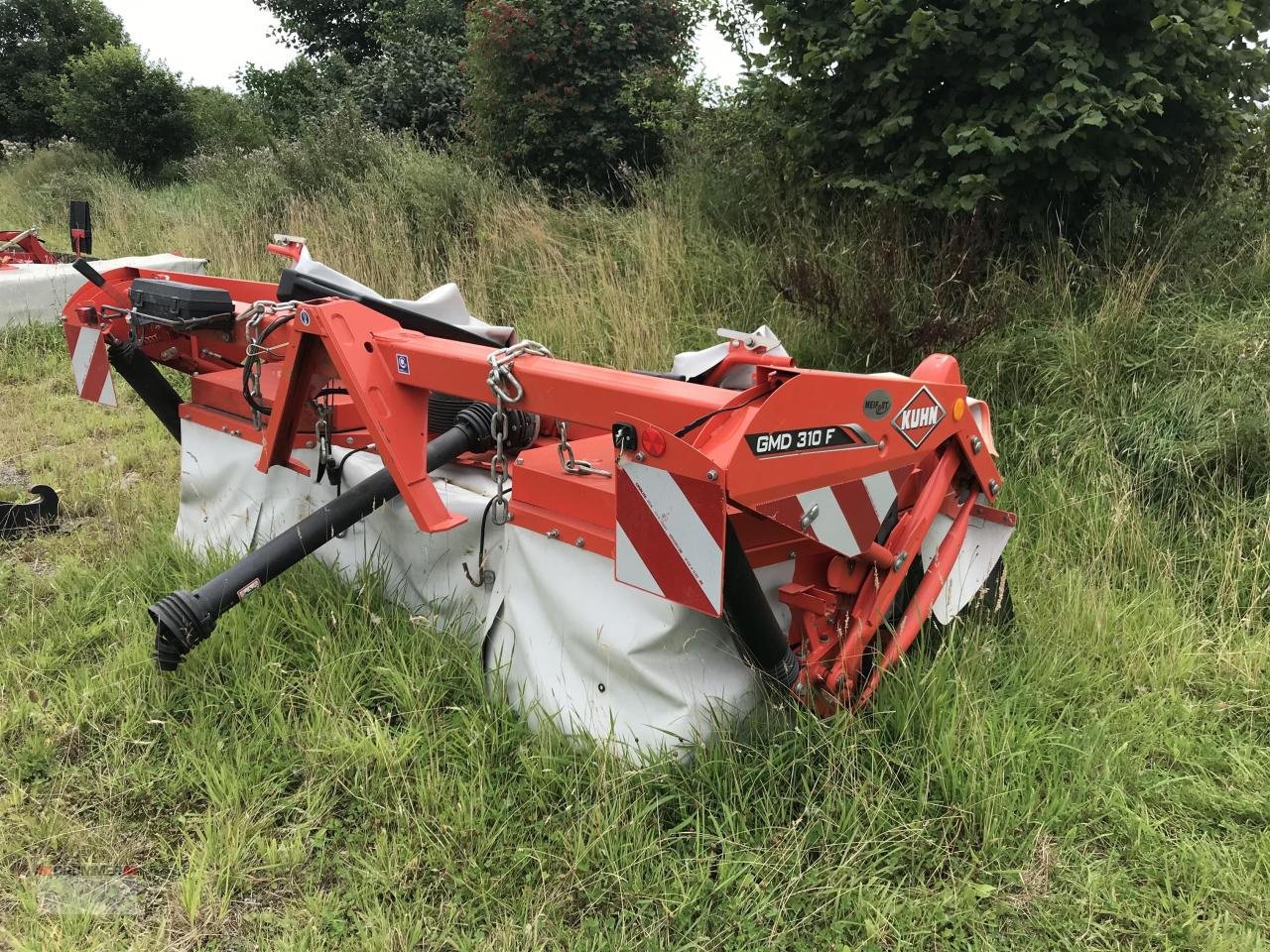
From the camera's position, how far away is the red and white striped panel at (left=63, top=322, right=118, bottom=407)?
3.36 meters

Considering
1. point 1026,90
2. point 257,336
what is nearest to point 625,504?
point 257,336

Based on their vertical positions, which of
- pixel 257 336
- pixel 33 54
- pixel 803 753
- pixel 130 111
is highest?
pixel 33 54

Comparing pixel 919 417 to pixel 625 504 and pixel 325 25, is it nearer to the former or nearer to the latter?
pixel 625 504

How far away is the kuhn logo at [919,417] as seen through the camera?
2111 millimetres

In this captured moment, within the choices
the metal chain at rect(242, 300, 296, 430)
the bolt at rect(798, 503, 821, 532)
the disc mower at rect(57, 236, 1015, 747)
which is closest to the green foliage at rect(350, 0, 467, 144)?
the metal chain at rect(242, 300, 296, 430)

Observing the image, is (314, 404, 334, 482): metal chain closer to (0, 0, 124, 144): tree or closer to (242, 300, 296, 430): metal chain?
(242, 300, 296, 430): metal chain

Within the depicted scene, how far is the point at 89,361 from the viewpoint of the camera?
338 centimetres

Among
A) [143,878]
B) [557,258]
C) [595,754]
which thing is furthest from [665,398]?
[557,258]

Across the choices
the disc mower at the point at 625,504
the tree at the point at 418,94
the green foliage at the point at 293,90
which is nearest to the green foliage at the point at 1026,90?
the disc mower at the point at 625,504

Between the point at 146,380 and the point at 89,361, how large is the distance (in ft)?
0.67

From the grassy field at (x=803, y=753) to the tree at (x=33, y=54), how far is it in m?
25.9

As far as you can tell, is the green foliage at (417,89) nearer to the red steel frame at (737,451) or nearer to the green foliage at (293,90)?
the green foliage at (293,90)

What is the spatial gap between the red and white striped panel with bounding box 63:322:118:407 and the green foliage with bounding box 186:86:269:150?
14.9 m

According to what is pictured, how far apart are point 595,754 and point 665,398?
0.93 m
